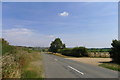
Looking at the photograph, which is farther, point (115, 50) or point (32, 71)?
point (115, 50)

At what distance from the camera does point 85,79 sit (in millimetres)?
A: 11289

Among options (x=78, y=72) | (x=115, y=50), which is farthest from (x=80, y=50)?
(x=78, y=72)

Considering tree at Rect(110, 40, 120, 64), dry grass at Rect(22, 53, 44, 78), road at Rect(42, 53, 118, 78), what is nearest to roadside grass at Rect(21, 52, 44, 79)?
dry grass at Rect(22, 53, 44, 78)

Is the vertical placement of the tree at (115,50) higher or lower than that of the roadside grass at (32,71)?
higher

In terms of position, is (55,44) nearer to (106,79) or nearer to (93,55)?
(93,55)

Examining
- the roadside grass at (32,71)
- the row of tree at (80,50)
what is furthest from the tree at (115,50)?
the roadside grass at (32,71)

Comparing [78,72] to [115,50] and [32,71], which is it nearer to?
[32,71]

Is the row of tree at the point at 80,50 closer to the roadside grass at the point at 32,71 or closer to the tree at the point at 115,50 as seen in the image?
the tree at the point at 115,50

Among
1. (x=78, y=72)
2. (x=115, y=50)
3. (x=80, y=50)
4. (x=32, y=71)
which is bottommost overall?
(x=78, y=72)

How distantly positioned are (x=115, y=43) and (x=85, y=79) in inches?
695

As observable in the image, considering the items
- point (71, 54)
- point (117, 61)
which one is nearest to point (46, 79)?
point (117, 61)

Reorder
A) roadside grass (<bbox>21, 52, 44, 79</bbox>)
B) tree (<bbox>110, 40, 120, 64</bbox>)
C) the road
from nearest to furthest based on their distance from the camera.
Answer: roadside grass (<bbox>21, 52, 44, 79</bbox>) → the road → tree (<bbox>110, 40, 120, 64</bbox>)

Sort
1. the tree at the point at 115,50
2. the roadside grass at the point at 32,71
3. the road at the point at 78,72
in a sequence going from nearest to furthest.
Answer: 1. the roadside grass at the point at 32,71
2. the road at the point at 78,72
3. the tree at the point at 115,50

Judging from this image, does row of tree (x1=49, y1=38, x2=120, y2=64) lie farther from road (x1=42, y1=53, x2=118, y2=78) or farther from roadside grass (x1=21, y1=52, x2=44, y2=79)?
roadside grass (x1=21, y1=52, x2=44, y2=79)
